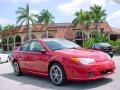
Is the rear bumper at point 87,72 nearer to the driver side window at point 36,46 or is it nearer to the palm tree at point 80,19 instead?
the driver side window at point 36,46

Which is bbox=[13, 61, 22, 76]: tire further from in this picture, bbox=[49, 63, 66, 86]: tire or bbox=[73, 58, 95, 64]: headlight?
bbox=[73, 58, 95, 64]: headlight

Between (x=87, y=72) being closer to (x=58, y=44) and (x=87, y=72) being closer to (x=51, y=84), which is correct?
(x=51, y=84)

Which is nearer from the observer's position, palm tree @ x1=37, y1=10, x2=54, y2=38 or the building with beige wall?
the building with beige wall

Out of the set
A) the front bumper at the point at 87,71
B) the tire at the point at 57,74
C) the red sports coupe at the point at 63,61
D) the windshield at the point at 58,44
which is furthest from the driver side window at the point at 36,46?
the front bumper at the point at 87,71

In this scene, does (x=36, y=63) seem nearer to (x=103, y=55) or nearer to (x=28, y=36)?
(x=103, y=55)

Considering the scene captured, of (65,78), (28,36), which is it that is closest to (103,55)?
(65,78)

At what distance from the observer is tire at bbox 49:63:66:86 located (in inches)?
347

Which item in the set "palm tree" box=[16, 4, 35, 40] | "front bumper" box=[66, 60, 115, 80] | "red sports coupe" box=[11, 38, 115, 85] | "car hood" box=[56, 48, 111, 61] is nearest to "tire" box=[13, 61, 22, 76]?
"red sports coupe" box=[11, 38, 115, 85]

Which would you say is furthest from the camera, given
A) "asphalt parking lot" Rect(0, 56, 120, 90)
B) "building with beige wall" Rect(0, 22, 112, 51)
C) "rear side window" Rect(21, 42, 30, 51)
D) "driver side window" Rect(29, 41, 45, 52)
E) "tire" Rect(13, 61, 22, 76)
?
"building with beige wall" Rect(0, 22, 112, 51)

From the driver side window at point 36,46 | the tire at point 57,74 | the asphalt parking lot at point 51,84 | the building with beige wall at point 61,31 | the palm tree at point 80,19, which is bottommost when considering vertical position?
the asphalt parking lot at point 51,84

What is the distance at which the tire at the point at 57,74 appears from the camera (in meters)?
8.80

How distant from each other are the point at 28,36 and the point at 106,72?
58439mm

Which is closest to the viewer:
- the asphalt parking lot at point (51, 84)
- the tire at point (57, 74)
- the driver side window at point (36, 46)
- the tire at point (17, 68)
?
the asphalt parking lot at point (51, 84)

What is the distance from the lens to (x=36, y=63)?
9914 millimetres
